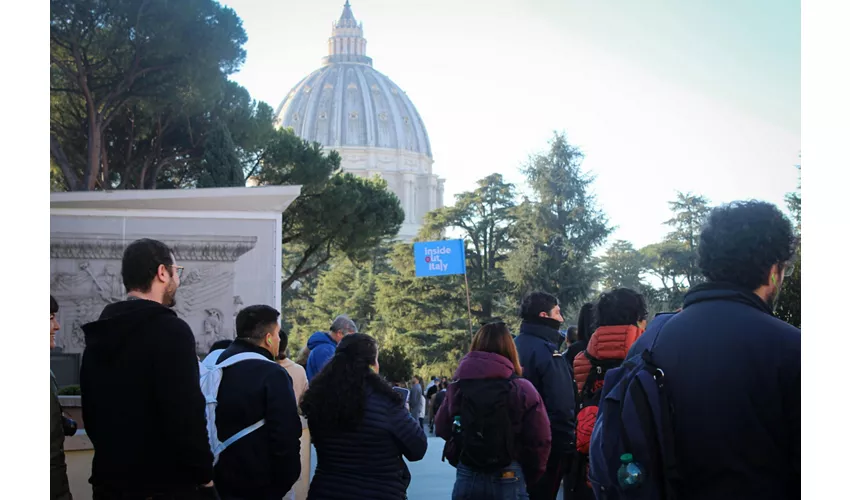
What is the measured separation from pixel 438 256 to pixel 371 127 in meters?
74.8

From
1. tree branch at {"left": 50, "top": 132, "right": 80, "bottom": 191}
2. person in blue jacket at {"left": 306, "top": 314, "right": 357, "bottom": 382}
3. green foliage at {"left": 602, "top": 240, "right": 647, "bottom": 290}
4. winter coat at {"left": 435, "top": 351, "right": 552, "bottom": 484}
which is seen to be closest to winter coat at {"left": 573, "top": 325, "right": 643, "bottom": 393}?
winter coat at {"left": 435, "top": 351, "right": 552, "bottom": 484}

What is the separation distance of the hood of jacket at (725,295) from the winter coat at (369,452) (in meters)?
1.59

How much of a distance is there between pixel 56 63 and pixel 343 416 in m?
14.3

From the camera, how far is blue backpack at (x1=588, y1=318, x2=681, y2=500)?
7.39ft

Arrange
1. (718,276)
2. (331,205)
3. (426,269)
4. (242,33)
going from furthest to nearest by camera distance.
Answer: (426,269)
(331,205)
(242,33)
(718,276)

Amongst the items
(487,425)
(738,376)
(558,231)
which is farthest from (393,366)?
(738,376)

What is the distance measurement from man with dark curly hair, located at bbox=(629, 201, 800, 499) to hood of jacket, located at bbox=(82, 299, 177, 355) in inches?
58.5

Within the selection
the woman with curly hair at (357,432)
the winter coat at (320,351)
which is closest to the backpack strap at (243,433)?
the woman with curly hair at (357,432)

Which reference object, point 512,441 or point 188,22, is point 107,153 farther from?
point 512,441

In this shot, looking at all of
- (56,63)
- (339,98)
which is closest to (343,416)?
(56,63)

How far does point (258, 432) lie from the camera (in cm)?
371

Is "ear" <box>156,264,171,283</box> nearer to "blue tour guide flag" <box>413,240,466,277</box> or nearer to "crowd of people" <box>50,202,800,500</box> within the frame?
"crowd of people" <box>50,202,800,500</box>

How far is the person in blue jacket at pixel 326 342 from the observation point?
248 inches

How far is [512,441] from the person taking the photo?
13.2 feet
